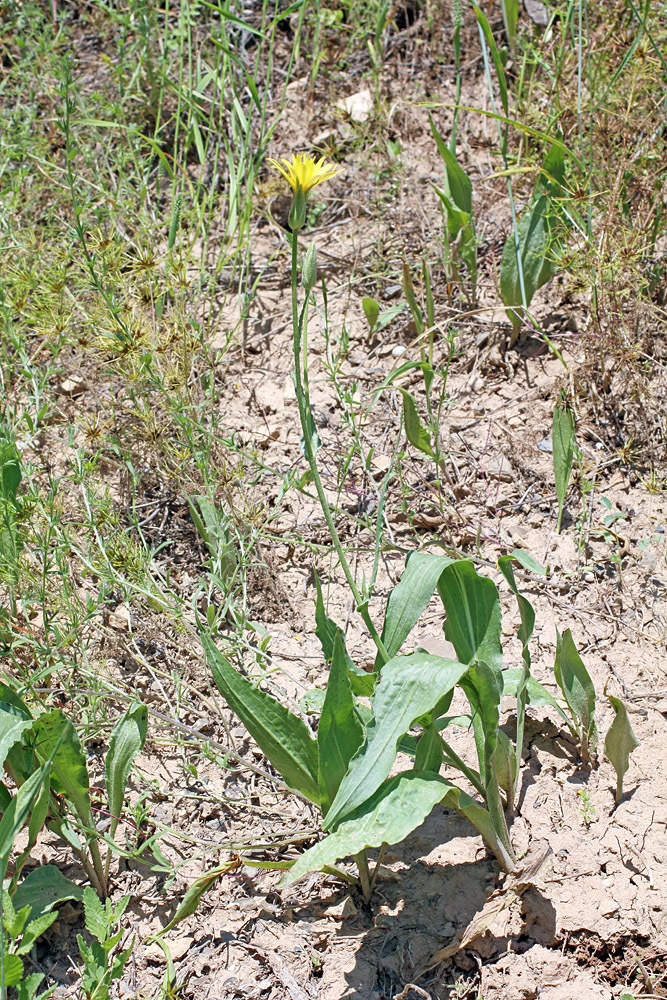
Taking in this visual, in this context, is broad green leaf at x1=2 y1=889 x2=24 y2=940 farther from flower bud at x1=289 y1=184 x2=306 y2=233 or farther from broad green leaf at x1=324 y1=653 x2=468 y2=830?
flower bud at x1=289 y1=184 x2=306 y2=233

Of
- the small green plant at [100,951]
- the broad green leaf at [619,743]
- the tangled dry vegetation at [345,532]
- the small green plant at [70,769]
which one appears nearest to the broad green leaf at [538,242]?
the tangled dry vegetation at [345,532]

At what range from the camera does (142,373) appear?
2250 mm

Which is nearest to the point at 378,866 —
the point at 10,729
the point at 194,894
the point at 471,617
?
the point at 194,894

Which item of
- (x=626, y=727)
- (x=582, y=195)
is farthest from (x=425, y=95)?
(x=626, y=727)

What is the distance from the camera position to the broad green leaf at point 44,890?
5.55 ft

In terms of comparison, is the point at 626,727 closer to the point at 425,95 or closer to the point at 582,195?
the point at 582,195

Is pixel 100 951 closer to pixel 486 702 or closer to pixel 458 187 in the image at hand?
pixel 486 702

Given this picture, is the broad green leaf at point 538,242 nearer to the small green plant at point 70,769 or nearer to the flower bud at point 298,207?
the flower bud at point 298,207

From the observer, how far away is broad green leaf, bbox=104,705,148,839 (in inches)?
70.4

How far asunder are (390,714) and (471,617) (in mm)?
308

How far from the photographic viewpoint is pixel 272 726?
1667mm

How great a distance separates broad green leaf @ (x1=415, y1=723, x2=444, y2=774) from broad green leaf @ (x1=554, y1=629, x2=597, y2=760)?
35cm

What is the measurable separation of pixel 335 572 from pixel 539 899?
1046 millimetres

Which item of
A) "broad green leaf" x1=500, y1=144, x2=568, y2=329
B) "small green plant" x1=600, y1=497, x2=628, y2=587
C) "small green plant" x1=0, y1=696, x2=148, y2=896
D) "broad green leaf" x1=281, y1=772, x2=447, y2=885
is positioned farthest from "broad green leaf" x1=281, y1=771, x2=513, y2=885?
"broad green leaf" x1=500, y1=144, x2=568, y2=329
